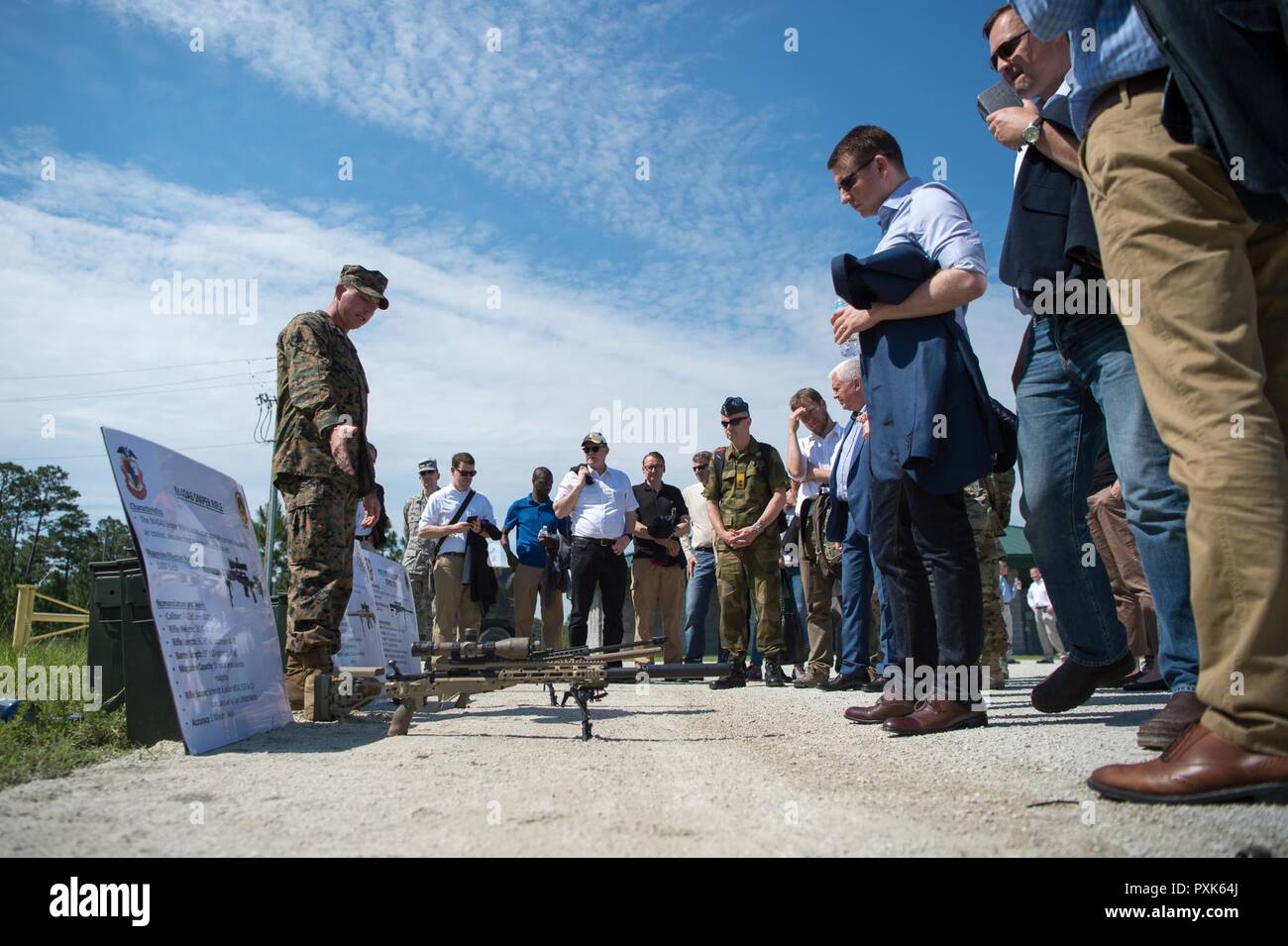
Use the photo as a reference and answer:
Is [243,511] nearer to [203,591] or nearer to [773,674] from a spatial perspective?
[203,591]

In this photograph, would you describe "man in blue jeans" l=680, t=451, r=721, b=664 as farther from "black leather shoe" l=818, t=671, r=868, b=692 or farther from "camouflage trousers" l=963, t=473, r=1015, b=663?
"camouflage trousers" l=963, t=473, r=1015, b=663

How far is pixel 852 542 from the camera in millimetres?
6465

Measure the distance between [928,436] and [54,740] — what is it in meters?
3.49

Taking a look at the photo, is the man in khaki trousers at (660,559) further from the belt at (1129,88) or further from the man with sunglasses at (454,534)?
the belt at (1129,88)

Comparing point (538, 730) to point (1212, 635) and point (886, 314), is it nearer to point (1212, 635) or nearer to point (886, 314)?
point (886, 314)

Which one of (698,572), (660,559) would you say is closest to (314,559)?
(660,559)

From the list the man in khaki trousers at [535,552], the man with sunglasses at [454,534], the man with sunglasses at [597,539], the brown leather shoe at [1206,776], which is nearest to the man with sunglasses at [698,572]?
the man with sunglasses at [597,539]

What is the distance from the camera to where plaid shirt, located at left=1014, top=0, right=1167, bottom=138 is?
2.01m

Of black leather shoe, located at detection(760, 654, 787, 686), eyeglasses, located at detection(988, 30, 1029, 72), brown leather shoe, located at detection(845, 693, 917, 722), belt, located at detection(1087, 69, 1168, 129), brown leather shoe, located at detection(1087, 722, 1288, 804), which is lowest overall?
black leather shoe, located at detection(760, 654, 787, 686)

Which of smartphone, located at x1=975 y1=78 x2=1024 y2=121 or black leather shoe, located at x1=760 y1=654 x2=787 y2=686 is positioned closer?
smartphone, located at x1=975 y1=78 x2=1024 y2=121

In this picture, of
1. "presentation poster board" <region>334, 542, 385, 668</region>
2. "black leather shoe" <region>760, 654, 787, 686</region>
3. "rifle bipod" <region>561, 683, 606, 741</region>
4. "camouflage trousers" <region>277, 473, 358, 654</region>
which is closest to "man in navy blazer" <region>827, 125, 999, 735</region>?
"rifle bipod" <region>561, 683, 606, 741</region>

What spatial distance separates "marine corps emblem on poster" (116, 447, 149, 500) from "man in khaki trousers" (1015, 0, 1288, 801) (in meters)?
3.36
